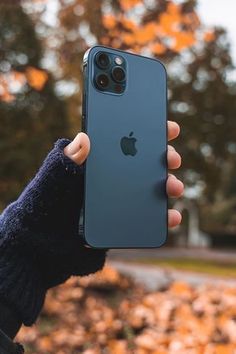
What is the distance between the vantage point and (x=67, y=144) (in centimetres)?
128

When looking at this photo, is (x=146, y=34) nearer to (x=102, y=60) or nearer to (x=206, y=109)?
(x=102, y=60)

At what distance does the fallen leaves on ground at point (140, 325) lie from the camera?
251cm

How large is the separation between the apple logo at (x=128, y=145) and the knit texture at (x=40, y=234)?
16 cm

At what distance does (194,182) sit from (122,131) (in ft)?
68.5

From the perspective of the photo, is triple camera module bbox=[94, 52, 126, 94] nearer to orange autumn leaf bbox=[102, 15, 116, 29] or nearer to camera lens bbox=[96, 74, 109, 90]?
camera lens bbox=[96, 74, 109, 90]

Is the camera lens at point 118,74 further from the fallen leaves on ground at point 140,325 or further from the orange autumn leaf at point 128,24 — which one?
the orange autumn leaf at point 128,24

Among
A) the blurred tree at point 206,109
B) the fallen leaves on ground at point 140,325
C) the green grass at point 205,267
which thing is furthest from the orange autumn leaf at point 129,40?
the blurred tree at point 206,109

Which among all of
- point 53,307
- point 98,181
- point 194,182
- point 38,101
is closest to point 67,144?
point 98,181

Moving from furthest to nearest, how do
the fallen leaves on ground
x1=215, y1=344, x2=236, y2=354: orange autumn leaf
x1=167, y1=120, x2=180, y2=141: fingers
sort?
the fallen leaves on ground, x1=215, y1=344, x2=236, y2=354: orange autumn leaf, x1=167, y1=120, x2=180, y2=141: fingers

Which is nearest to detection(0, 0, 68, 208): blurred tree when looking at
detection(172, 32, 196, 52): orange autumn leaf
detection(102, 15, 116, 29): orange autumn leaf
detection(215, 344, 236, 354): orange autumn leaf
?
detection(102, 15, 116, 29): orange autumn leaf

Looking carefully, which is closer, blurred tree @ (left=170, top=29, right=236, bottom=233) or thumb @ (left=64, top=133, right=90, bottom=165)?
thumb @ (left=64, top=133, right=90, bottom=165)

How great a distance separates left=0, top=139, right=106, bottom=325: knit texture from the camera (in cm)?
128

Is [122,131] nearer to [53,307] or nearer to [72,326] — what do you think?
[72,326]

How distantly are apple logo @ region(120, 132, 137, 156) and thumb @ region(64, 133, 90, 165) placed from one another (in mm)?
160
